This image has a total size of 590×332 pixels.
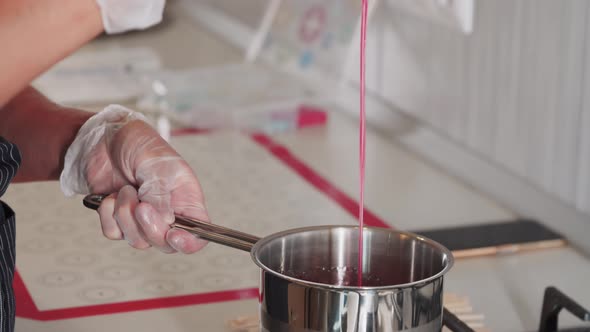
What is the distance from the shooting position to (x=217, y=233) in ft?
2.59

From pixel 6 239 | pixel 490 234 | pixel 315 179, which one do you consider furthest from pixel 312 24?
pixel 6 239

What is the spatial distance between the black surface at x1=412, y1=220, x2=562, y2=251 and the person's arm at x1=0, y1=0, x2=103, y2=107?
0.72 meters

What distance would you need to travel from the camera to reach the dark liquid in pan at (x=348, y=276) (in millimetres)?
777

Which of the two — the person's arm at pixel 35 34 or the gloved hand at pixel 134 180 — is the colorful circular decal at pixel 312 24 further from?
the person's arm at pixel 35 34

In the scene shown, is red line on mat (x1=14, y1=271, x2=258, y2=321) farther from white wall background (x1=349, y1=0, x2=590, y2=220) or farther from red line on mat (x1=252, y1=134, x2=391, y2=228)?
white wall background (x1=349, y1=0, x2=590, y2=220)

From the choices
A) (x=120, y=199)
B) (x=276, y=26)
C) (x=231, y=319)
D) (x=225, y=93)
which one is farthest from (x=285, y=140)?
(x=120, y=199)

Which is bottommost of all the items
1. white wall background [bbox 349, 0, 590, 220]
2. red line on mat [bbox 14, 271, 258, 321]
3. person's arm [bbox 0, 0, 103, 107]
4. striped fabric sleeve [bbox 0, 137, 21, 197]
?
red line on mat [bbox 14, 271, 258, 321]

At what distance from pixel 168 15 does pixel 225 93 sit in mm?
910

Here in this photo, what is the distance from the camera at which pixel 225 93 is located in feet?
6.60

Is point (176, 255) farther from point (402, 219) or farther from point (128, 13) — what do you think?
point (128, 13)

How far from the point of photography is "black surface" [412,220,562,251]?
1311 mm

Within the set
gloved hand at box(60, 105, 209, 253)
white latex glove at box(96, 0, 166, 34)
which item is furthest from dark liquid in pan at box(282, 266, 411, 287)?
white latex glove at box(96, 0, 166, 34)

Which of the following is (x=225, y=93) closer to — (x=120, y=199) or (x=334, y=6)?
(x=334, y=6)

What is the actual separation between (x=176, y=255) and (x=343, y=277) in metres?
0.55
